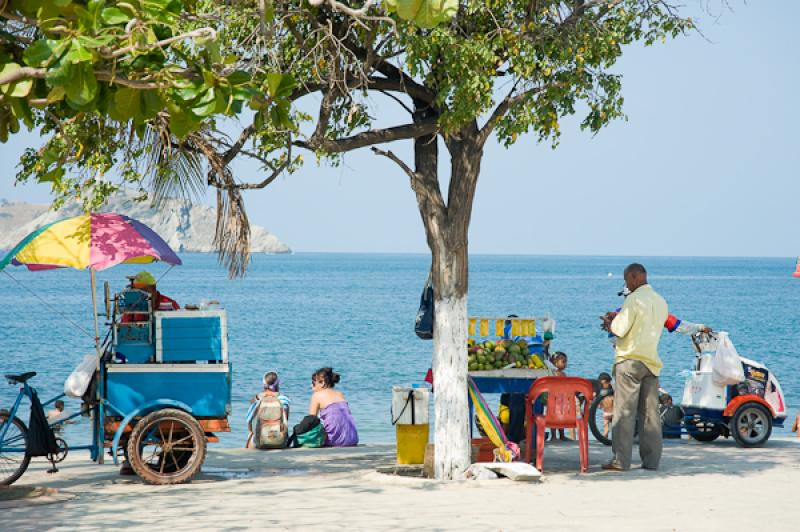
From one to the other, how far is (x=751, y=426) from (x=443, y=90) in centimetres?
520

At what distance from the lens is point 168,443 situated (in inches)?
370

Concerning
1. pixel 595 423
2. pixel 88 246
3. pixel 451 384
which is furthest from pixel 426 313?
pixel 595 423

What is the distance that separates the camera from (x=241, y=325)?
5522 cm

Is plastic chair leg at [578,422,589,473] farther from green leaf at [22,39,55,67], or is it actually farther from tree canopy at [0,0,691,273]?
green leaf at [22,39,55,67]

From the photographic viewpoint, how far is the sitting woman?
12812 millimetres

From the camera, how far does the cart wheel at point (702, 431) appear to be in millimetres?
12211

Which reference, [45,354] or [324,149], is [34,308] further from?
[324,149]

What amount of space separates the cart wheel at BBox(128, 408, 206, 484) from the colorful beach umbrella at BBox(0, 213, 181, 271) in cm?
128

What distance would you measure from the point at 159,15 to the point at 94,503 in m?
4.62

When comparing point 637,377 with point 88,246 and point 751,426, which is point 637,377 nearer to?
point 751,426

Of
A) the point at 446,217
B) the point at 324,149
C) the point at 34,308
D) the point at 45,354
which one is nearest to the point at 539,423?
the point at 446,217

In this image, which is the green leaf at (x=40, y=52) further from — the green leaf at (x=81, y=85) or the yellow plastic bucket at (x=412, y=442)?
the yellow plastic bucket at (x=412, y=442)

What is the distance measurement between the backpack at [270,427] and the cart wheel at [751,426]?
4672 mm

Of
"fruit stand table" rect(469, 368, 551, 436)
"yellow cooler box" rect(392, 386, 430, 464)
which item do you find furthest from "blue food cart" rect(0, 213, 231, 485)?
"fruit stand table" rect(469, 368, 551, 436)
